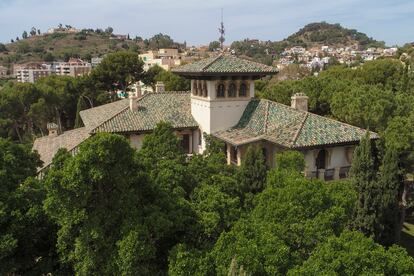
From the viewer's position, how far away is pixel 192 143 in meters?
25.9

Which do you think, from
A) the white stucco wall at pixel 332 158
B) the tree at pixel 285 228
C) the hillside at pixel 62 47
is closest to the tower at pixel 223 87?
the white stucco wall at pixel 332 158

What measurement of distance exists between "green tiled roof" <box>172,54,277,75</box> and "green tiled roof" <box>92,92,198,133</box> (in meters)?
2.83

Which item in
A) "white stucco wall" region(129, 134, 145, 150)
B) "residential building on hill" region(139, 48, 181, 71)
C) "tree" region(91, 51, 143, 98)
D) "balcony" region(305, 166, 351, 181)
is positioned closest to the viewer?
"balcony" region(305, 166, 351, 181)

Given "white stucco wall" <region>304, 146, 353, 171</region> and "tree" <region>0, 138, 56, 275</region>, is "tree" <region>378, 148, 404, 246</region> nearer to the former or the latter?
"white stucco wall" <region>304, 146, 353, 171</region>

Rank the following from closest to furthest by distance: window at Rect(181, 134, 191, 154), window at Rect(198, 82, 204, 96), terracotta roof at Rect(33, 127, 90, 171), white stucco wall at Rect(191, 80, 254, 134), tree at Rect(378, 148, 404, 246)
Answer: tree at Rect(378, 148, 404, 246)
white stucco wall at Rect(191, 80, 254, 134)
window at Rect(198, 82, 204, 96)
terracotta roof at Rect(33, 127, 90, 171)
window at Rect(181, 134, 191, 154)

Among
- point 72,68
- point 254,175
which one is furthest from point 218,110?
point 72,68

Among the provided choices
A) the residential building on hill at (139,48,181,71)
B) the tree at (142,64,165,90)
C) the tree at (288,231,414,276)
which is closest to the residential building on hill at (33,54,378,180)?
the tree at (288,231,414,276)

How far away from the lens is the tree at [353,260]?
954cm

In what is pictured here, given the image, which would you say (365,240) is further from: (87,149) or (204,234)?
(87,149)

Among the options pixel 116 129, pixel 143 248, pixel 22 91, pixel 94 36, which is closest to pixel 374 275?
pixel 143 248

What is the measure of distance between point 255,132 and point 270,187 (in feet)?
32.0

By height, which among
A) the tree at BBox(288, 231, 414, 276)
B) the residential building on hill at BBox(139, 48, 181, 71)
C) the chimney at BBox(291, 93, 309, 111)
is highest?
the residential building on hill at BBox(139, 48, 181, 71)

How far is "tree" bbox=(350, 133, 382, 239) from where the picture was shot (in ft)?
56.4

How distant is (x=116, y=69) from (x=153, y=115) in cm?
2323
